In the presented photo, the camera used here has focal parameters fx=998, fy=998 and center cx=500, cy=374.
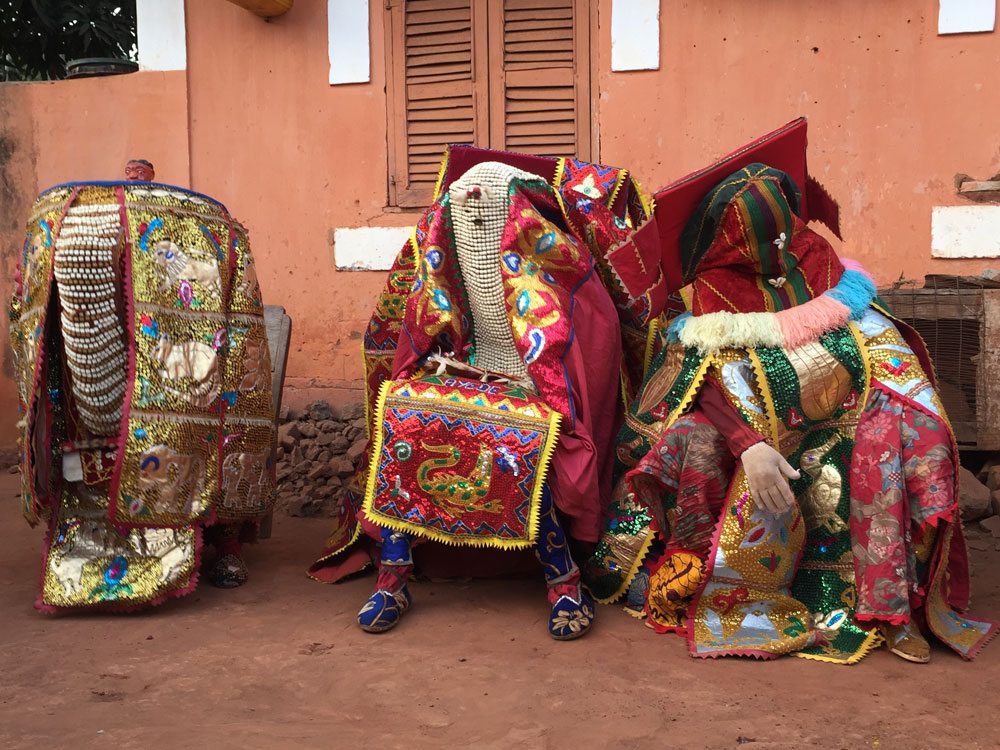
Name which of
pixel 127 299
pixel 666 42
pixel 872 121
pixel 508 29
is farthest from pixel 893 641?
pixel 508 29

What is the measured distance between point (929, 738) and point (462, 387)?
1769 millimetres

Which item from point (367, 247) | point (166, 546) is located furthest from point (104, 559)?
point (367, 247)

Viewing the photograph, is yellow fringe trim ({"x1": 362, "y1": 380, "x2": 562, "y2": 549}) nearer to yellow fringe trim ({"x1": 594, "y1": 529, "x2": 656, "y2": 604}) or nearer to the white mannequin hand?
yellow fringe trim ({"x1": 594, "y1": 529, "x2": 656, "y2": 604})

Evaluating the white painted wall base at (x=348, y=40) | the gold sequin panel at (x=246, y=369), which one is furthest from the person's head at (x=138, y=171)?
the white painted wall base at (x=348, y=40)

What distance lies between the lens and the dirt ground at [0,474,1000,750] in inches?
99.8

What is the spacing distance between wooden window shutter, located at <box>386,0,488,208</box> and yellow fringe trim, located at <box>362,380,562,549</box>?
2.97 metres

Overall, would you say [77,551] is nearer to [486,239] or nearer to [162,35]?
[486,239]

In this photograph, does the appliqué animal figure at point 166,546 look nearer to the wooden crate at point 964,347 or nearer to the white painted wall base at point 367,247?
the white painted wall base at point 367,247

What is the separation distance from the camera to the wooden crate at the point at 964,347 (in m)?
4.86

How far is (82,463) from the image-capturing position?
3592 millimetres

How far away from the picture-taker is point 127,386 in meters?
3.46

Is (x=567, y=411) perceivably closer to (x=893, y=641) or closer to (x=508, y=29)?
(x=893, y=641)

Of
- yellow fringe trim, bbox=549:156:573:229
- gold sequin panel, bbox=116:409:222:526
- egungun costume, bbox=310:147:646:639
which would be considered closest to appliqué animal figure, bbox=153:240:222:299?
gold sequin panel, bbox=116:409:222:526

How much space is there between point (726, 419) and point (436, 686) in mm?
1233
